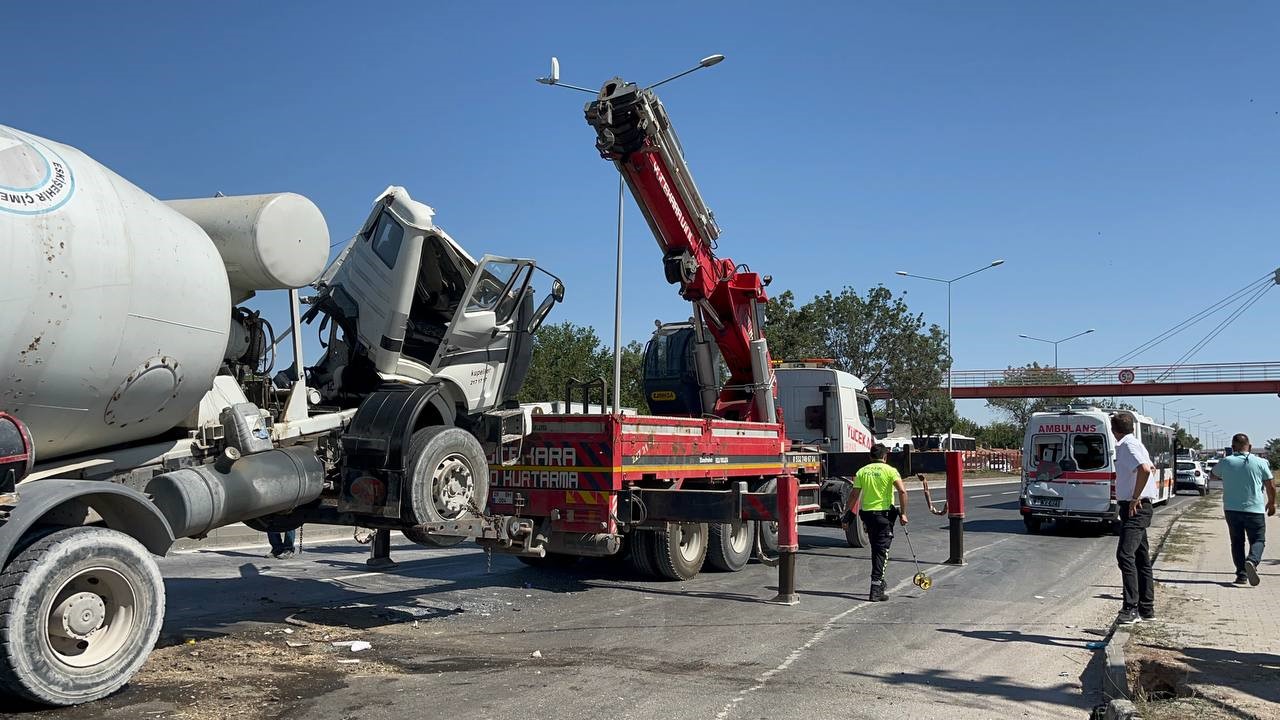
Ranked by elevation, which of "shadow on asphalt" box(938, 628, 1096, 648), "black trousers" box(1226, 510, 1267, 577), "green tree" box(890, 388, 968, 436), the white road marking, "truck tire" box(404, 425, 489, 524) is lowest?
"shadow on asphalt" box(938, 628, 1096, 648)

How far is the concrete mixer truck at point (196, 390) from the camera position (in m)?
5.09

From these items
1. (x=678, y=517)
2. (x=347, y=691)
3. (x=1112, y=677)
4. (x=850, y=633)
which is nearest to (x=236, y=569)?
(x=678, y=517)

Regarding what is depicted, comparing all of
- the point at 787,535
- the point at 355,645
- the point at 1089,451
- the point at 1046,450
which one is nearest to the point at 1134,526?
the point at 787,535

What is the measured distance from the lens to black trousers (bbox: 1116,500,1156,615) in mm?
8375

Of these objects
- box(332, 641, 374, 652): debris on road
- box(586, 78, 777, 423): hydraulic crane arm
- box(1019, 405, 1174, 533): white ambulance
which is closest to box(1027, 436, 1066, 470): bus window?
box(1019, 405, 1174, 533): white ambulance

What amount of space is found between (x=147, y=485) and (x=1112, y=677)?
250 inches

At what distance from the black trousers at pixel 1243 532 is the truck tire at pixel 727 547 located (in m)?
5.57

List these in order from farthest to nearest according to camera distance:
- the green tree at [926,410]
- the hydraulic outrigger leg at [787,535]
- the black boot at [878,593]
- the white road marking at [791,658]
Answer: the green tree at [926,410] → the black boot at [878,593] → the hydraulic outrigger leg at [787,535] → the white road marking at [791,658]

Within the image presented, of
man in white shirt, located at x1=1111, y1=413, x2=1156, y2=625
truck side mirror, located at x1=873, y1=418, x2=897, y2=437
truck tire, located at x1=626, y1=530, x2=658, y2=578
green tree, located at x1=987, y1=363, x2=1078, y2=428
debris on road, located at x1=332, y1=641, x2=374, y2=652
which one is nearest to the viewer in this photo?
debris on road, located at x1=332, y1=641, x2=374, y2=652

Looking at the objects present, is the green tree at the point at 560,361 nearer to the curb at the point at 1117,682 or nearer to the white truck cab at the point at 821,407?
the white truck cab at the point at 821,407

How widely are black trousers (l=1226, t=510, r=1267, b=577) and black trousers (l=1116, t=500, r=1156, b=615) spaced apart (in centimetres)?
340

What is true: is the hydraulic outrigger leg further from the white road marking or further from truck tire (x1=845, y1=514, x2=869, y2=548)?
truck tire (x1=845, y1=514, x2=869, y2=548)

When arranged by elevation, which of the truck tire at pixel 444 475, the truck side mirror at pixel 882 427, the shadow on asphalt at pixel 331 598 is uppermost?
the truck side mirror at pixel 882 427

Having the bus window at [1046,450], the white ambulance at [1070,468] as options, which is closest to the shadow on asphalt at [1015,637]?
the white ambulance at [1070,468]
